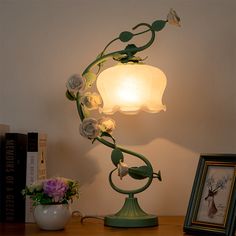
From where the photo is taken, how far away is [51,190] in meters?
1.32

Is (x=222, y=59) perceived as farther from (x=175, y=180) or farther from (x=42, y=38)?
(x=42, y=38)

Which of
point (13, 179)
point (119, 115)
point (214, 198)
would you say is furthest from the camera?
point (119, 115)

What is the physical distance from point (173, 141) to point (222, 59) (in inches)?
13.5

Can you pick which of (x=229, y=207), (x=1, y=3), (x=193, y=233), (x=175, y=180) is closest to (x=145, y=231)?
(x=193, y=233)

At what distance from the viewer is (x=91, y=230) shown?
52.4 inches

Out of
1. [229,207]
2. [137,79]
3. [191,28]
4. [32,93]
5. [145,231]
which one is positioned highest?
[191,28]

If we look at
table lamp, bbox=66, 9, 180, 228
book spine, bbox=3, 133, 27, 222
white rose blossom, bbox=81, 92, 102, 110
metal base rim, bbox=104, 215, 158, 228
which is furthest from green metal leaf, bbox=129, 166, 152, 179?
book spine, bbox=3, 133, 27, 222

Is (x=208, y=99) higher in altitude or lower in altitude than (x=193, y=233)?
higher

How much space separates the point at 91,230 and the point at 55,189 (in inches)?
6.1

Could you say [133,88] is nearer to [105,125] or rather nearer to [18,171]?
[105,125]

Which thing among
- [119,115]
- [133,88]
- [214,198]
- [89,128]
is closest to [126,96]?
[133,88]

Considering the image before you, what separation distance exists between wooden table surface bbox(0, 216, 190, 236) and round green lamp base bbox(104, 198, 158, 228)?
0.05 feet

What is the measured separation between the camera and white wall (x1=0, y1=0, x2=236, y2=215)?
1.64 m

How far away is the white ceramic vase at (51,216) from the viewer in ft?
4.31
